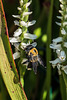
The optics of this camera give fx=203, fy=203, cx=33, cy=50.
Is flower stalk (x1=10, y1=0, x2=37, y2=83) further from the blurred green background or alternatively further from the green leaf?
the blurred green background

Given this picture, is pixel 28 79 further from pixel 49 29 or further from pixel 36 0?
pixel 36 0

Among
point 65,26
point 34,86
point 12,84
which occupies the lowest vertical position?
point 34,86

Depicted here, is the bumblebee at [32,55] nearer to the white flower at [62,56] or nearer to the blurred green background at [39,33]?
the white flower at [62,56]

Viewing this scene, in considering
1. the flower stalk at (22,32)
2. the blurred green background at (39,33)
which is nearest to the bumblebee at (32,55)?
the flower stalk at (22,32)

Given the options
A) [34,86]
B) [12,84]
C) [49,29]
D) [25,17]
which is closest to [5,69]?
[12,84]

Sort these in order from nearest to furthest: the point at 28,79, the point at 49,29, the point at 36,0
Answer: the point at 49,29
the point at 28,79
the point at 36,0

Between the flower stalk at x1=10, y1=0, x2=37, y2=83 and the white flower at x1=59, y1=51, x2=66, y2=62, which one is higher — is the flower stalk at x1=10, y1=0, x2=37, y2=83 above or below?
above

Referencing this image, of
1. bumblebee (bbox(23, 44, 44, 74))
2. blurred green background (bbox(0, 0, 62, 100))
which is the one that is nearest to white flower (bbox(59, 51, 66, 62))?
bumblebee (bbox(23, 44, 44, 74))

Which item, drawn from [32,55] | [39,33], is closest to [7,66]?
[32,55]
